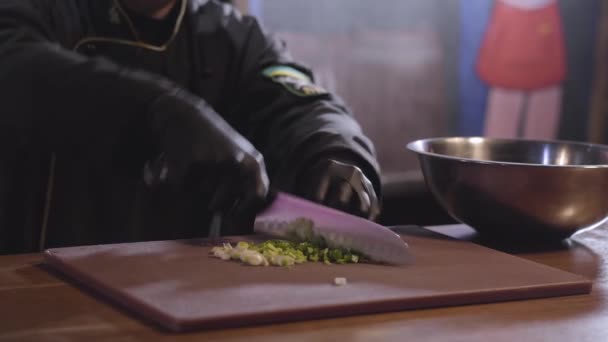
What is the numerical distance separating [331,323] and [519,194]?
348mm

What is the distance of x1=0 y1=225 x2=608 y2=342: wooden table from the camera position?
0.58 meters

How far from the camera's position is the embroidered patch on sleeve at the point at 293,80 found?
1.24m

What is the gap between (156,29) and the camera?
4.22ft

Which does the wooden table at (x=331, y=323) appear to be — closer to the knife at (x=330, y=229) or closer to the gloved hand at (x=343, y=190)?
the knife at (x=330, y=229)

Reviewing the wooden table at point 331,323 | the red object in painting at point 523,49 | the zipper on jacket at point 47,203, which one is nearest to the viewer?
the wooden table at point 331,323

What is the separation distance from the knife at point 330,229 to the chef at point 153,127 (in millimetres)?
23

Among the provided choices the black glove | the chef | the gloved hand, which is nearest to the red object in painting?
the chef

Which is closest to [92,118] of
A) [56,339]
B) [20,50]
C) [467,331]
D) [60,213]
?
[20,50]

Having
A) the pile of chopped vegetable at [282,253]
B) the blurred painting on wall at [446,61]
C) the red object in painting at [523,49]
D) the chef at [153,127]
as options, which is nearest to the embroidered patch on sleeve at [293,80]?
the chef at [153,127]

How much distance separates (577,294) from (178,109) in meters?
0.45

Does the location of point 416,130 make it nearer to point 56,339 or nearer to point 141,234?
point 141,234

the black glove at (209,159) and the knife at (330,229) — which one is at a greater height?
the black glove at (209,159)

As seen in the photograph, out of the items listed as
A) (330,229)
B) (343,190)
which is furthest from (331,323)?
(343,190)

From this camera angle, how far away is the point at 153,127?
34.9 inches
